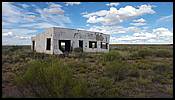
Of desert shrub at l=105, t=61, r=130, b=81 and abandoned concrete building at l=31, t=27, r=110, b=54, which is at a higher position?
abandoned concrete building at l=31, t=27, r=110, b=54

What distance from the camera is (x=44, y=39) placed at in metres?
26.0

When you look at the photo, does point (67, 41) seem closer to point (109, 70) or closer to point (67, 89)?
point (109, 70)

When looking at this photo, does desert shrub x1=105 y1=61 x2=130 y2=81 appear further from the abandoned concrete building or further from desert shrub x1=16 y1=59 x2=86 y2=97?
the abandoned concrete building

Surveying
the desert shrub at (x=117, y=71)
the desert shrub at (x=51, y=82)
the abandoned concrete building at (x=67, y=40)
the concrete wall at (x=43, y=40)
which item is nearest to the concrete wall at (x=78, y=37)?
the abandoned concrete building at (x=67, y=40)

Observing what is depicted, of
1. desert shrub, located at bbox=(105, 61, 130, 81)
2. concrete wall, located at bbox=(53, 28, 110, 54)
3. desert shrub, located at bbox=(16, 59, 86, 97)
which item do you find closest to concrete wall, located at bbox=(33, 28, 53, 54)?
concrete wall, located at bbox=(53, 28, 110, 54)

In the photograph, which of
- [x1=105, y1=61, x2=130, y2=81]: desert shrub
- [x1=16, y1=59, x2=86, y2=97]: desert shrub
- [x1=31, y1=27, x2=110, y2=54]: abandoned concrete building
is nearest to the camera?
[x1=16, y1=59, x2=86, y2=97]: desert shrub

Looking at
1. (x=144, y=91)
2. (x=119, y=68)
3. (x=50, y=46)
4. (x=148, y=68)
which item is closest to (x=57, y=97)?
(x=144, y=91)

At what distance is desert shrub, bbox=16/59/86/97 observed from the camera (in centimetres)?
680

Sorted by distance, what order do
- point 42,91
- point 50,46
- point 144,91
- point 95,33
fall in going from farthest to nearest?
point 95,33
point 50,46
point 144,91
point 42,91

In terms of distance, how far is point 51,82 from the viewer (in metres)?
7.08

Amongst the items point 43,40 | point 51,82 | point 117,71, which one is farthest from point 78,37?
point 51,82

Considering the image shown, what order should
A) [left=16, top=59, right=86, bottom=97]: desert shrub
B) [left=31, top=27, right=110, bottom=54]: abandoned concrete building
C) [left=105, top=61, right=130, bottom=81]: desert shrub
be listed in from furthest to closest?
[left=31, top=27, right=110, bottom=54]: abandoned concrete building
[left=105, top=61, right=130, bottom=81]: desert shrub
[left=16, top=59, right=86, bottom=97]: desert shrub

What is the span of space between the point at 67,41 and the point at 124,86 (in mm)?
17829

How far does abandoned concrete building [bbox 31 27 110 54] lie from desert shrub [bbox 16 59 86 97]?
16.7 metres
